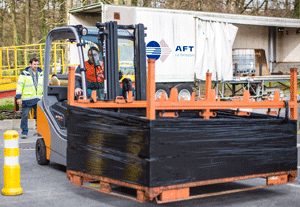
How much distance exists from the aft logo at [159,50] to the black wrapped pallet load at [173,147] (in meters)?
11.6

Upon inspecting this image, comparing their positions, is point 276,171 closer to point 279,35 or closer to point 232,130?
point 232,130

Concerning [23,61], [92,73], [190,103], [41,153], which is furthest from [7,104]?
[190,103]

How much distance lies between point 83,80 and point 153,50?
417 inches

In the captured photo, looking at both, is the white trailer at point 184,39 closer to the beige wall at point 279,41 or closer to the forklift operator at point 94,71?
the beige wall at point 279,41

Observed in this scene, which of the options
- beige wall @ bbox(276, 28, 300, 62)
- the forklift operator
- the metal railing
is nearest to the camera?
the forklift operator

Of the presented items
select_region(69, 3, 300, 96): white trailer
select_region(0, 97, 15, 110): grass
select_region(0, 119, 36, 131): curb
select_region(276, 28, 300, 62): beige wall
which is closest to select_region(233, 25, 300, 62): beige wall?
select_region(276, 28, 300, 62): beige wall

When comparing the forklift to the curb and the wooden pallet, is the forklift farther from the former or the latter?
the curb

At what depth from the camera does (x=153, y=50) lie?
17.1 meters

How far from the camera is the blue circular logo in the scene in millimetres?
16984

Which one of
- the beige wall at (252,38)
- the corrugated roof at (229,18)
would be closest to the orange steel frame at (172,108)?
the corrugated roof at (229,18)

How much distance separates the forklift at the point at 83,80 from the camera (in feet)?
21.5

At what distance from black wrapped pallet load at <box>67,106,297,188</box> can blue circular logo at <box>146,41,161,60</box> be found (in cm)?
1160

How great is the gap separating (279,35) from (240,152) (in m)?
19.9

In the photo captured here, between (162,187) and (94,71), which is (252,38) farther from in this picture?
(162,187)
